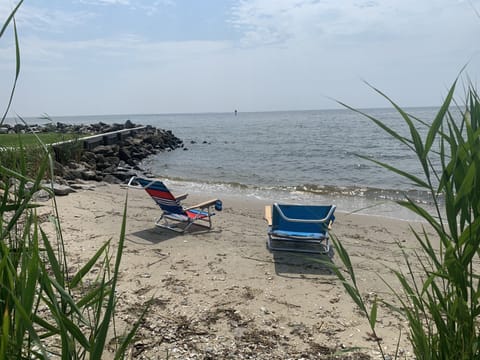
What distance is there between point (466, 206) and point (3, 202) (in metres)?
1.55

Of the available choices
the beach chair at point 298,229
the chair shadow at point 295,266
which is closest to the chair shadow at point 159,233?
the beach chair at point 298,229

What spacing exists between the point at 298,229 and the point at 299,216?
0.28 m

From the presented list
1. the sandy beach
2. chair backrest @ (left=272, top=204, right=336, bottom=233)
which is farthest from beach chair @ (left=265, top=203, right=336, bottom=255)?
the sandy beach

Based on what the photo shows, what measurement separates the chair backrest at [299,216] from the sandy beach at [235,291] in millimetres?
462

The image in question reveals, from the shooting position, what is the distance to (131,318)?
3.48 meters

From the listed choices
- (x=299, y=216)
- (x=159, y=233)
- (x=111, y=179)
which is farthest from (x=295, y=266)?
(x=111, y=179)

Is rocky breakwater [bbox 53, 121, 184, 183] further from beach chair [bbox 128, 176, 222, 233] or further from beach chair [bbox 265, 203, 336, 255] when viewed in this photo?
beach chair [bbox 265, 203, 336, 255]

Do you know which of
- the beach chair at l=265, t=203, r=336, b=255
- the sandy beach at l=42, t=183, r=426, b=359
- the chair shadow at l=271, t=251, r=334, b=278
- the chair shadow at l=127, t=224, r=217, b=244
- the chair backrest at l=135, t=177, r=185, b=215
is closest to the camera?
the sandy beach at l=42, t=183, r=426, b=359

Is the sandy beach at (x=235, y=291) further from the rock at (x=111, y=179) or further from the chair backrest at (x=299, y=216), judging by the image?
the rock at (x=111, y=179)

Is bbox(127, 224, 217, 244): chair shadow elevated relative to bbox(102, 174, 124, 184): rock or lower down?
lower down

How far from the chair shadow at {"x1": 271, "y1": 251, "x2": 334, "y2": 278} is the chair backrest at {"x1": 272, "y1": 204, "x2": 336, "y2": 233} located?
1.29ft

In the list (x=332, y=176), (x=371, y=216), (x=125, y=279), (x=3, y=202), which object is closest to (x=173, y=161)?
(x=332, y=176)

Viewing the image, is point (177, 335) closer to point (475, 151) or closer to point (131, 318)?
point (131, 318)

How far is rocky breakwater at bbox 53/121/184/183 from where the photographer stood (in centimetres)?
1162
